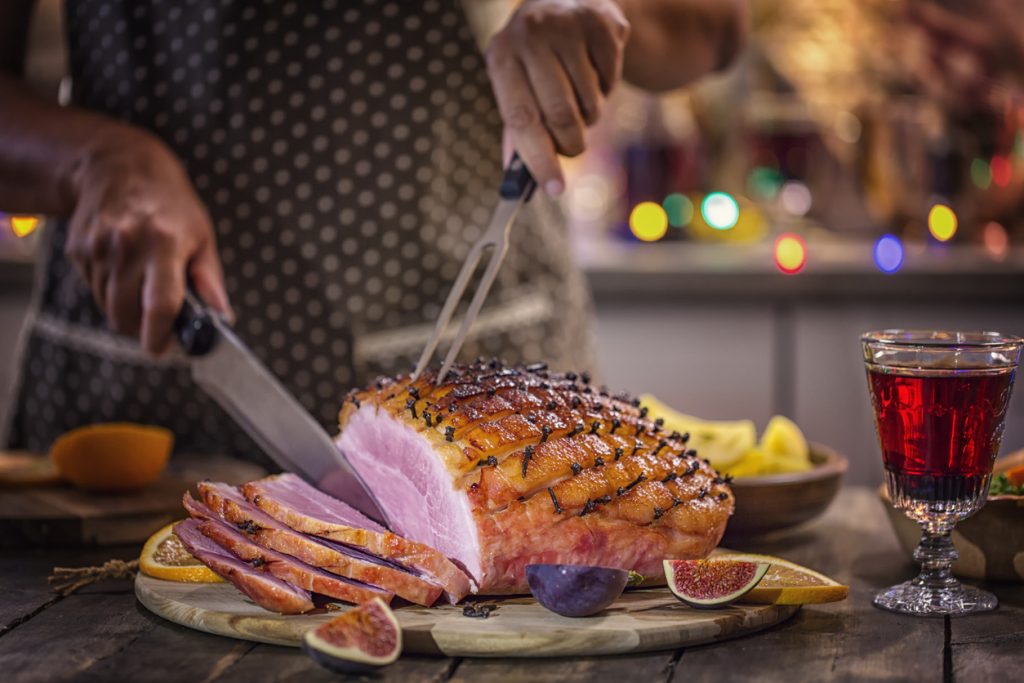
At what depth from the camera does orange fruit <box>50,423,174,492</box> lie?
2.13 meters

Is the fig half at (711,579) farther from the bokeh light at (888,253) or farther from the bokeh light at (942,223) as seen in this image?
the bokeh light at (942,223)

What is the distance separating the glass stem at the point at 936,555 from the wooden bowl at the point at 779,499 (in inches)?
10.9

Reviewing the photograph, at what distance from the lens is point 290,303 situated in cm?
266

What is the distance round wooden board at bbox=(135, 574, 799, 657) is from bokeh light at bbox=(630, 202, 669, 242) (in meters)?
3.71

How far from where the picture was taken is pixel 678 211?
524 centimetres

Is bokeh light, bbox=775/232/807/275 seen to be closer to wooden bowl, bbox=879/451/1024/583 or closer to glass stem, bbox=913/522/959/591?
wooden bowl, bbox=879/451/1024/583

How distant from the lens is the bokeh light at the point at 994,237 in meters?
4.83

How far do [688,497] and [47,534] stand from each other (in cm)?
103

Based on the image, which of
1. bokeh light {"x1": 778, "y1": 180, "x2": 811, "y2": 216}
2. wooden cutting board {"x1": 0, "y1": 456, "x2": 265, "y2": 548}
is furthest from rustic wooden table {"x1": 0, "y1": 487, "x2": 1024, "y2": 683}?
bokeh light {"x1": 778, "y1": 180, "x2": 811, "y2": 216}

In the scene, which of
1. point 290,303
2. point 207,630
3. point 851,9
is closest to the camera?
point 207,630

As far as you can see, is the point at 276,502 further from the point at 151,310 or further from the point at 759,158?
the point at 759,158

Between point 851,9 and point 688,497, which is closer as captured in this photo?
point 688,497

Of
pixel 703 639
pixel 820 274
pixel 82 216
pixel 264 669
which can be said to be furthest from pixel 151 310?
pixel 820 274

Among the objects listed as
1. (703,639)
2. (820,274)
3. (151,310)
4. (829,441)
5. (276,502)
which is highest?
(151,310)
